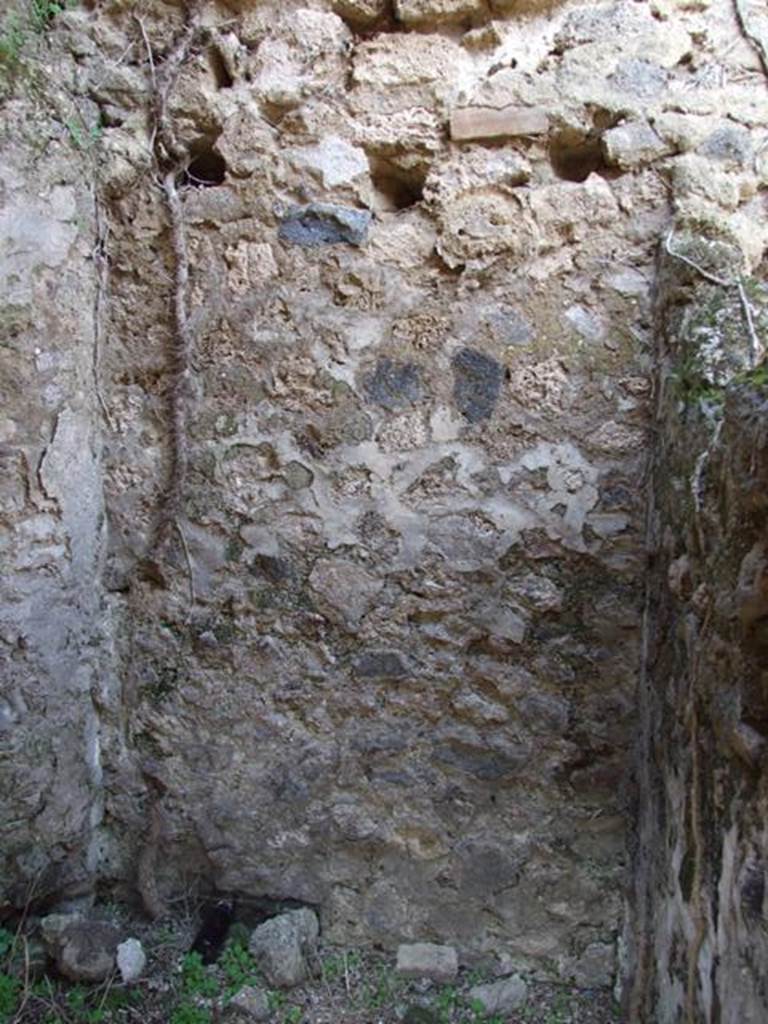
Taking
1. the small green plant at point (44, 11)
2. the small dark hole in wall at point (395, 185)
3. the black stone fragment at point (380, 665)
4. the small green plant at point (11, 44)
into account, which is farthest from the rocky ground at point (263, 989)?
the small green plant at point (44, 11)

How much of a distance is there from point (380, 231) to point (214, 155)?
56 cm

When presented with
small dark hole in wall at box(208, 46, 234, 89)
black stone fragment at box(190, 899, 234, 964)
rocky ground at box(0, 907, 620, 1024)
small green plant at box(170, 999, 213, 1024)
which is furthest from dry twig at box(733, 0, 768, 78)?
small green plant at box(170, 999, 213, 1024)

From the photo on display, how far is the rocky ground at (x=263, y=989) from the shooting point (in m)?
2.09

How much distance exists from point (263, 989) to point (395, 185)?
7.21 feet

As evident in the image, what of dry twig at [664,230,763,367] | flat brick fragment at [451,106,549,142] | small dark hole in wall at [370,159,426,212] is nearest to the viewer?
dry twig at [664,230,763,367]

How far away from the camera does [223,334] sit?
93.4 inches

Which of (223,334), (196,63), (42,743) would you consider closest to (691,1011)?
(42,743)

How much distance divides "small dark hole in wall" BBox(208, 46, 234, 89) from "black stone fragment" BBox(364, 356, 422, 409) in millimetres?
929

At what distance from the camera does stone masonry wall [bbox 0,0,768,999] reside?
2205 millimetres

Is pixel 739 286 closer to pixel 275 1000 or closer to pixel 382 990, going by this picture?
pixel 382 990

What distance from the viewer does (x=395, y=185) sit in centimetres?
240

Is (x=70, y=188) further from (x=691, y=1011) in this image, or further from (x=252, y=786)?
(x=691, y=1011)

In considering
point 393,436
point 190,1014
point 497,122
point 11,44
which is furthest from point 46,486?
point 497,122

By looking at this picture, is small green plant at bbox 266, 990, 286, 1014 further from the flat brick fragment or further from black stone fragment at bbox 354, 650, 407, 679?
the flat brick fragment
